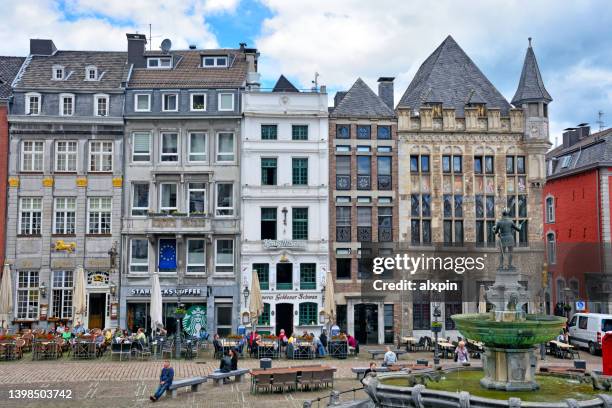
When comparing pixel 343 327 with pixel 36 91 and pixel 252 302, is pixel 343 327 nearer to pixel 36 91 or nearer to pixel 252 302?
pixel 252 302

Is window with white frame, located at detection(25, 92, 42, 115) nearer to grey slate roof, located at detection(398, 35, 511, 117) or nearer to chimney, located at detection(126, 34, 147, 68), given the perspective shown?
chimney, located at detection(126, 34, 147, 68)

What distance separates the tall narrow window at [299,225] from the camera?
139 ft

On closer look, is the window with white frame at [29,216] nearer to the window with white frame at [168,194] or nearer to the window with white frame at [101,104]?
the window with white frame at [101,104]

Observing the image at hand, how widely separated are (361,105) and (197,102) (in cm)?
1015

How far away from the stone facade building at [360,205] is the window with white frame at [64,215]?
15.4 meters

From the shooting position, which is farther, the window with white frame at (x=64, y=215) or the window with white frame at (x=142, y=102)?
the window with white frame at (x=142, y=102)

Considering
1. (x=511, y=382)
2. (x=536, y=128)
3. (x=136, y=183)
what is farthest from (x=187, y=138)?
(x=511, y=382)

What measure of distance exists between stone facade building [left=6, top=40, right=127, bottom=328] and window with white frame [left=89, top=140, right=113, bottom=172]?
6cm

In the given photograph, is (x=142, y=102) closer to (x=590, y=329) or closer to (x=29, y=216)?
(x=29, y=216)

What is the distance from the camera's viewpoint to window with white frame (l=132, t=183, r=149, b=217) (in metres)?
42.0

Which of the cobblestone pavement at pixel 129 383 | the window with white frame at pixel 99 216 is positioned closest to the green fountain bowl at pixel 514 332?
the cobblestone pavement at pixel 129 383

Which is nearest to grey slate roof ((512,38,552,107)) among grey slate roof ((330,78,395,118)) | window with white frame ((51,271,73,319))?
grey slate roof ((330,78,395,118))

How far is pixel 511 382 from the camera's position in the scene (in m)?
19.9

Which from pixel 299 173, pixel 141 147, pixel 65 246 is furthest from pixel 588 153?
pixel 65 246
